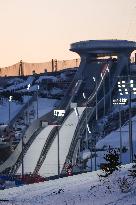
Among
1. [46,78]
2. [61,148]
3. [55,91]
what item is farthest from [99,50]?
[61,148]

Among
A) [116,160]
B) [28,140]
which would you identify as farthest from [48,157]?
[116,160]

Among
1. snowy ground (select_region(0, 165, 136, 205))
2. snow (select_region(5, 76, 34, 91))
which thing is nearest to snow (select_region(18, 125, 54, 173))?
snowy ground (select_region(0, 165, 136, 205))

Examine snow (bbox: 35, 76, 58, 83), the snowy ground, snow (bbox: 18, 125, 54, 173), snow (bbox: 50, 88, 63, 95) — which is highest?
the snowy ground

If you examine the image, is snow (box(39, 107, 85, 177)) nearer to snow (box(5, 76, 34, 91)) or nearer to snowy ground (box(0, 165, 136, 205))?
snowy ground (box(0, 165, 136, 205))

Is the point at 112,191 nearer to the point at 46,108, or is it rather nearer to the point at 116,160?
the point at 116,160

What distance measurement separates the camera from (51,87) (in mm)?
176500

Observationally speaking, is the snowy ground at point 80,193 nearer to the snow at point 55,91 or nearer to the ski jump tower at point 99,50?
the ski jump tower at point 99,50

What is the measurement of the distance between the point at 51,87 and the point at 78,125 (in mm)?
73874

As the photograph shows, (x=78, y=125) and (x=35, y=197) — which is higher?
(x=35, y=197)

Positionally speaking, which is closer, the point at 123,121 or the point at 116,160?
the point at 116,160

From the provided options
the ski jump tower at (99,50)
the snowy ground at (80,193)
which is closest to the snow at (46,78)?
the ski jump tower at (99,50)

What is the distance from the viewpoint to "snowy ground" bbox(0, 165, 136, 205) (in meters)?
20.2

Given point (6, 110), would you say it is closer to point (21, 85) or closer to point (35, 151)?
point (21, 85)

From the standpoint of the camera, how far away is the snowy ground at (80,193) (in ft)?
66.2
